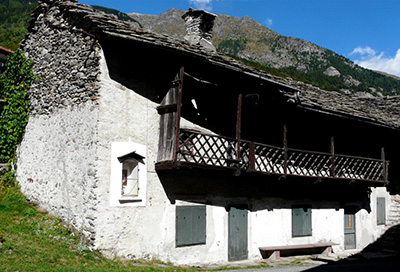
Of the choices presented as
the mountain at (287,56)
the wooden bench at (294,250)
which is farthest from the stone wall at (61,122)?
the mountain at (287,56)

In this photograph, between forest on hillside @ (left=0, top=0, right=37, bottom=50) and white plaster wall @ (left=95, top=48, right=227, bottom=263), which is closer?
white plaster wall @ (left=95, top=48, right=227, bottom=263)

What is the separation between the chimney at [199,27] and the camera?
50.3 feet

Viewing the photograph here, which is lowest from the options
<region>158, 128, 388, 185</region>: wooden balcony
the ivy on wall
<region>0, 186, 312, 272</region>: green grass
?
<region>0, 186, 312, 272</region>: green grass

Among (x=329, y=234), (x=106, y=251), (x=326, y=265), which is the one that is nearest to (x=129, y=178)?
(x=106, y=251)

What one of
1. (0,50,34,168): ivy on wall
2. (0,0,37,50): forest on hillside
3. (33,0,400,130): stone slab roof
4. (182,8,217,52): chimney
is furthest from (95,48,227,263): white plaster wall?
(0,0,37,50): forest on hillside

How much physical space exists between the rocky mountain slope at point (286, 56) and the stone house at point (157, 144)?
98.2ft

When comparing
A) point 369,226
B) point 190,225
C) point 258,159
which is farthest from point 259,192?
point 369,226

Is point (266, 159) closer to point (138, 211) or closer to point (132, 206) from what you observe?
point (138, 211)

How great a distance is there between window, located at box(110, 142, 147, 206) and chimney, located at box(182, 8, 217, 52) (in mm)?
6309

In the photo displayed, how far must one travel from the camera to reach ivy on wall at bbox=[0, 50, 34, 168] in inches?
511

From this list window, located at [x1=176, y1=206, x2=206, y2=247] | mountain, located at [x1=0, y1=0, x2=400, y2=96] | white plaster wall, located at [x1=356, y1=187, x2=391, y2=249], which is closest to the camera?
window, located at [x1=176, y1=206, x2=206, y2=247]

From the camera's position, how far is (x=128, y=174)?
10602 millimetres

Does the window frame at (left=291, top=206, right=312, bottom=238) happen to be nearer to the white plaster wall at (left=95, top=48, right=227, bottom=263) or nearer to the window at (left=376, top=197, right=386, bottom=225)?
the white plaster wall at (left=95, top=48, right=227, bottom=263)

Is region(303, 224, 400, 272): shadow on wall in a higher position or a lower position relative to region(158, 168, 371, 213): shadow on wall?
lower
